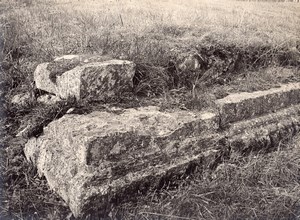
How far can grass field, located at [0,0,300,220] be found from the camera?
2588 mm

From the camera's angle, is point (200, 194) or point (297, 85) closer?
point (200, 194)

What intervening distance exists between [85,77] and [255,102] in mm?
1643

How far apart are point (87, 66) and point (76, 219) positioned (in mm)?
1075

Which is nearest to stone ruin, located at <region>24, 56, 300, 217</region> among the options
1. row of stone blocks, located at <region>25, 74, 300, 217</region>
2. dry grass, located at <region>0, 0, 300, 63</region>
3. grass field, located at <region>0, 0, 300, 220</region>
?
row of stone blocks, located at <region>25, 74, 300, 217</region>

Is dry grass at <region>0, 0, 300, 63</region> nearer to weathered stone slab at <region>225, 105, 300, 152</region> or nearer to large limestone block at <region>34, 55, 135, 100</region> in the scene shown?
large limestone block at <region>34, 55, 135, 100</region>

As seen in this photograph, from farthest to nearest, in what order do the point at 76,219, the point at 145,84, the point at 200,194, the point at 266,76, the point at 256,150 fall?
1. the point at 266,76
2. the point at 256,150
3. the point at 145,84
4. the point at 200,194
5. the point at 76,219

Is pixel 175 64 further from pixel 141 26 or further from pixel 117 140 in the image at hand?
pixel 117 140

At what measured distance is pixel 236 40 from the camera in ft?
13.1

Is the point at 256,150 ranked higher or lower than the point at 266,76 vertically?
lower

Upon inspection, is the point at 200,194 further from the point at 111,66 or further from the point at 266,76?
the point at 266,76

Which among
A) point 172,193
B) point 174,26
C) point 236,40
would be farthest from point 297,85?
point 172,193

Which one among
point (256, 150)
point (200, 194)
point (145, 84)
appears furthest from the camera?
point (256, 150)

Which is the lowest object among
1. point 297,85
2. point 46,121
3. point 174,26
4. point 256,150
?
point 256,150

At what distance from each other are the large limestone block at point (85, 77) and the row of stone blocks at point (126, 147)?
0.21 meters
